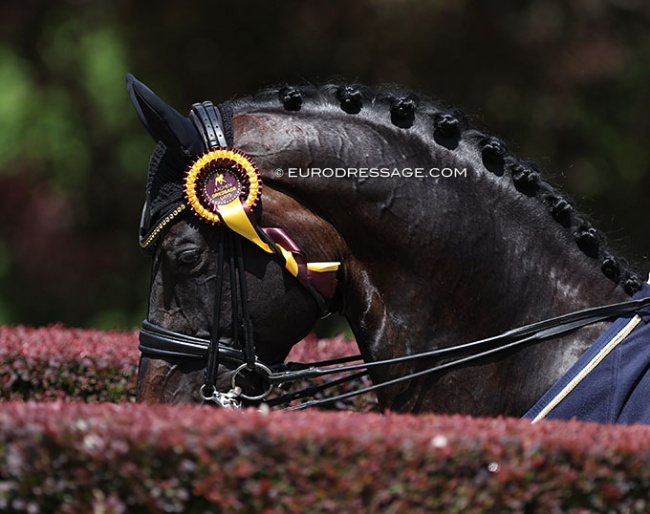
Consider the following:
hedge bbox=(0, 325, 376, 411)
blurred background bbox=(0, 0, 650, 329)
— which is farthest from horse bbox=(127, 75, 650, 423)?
blurred background bbox=(0, 0, 650, 329)

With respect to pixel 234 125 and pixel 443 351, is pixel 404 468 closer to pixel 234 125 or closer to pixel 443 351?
pixel 443 351

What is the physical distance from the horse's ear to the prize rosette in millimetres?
86

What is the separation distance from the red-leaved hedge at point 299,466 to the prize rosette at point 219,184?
0.96 metres

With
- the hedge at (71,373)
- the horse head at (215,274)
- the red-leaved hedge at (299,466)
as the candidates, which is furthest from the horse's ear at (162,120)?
the hedge at (71,373)

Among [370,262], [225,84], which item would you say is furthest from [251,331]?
[225,84]

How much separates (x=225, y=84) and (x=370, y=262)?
19.9 feet

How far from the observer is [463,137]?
3.31 m

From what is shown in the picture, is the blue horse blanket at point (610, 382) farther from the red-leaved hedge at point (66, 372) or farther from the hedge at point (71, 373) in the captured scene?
the red-leaved hedge at point (66, 372)

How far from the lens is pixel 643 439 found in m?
2.32

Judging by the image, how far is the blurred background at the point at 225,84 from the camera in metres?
8.46

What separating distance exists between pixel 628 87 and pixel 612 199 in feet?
3.51

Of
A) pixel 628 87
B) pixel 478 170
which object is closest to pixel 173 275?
pixel 478 170

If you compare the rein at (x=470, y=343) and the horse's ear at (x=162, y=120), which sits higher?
the horse's ear at (x=162, y=120)

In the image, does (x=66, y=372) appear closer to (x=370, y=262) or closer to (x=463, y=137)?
(x=370, y=262)
